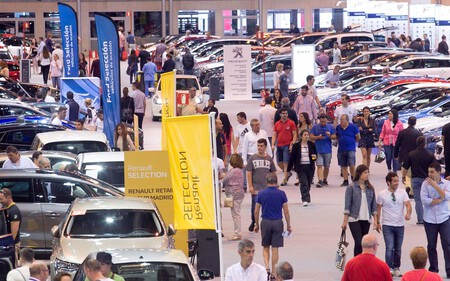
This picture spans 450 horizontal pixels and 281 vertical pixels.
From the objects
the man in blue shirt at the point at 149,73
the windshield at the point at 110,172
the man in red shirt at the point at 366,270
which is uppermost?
the man in blue shirt at the point at 149,73

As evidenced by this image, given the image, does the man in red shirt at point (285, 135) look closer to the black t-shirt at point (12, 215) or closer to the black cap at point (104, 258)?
the black t-shirt at point (12, 215)

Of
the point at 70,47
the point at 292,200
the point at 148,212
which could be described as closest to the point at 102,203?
the point at 148,212

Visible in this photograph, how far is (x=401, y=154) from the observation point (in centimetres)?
2353

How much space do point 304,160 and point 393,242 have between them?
20.2 ft

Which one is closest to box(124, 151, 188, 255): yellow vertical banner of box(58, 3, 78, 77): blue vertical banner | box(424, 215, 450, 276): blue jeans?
box(424, 215, 450, 276): blue jeans

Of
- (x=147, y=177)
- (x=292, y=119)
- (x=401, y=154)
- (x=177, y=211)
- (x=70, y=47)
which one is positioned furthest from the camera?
(x=70, y=47)

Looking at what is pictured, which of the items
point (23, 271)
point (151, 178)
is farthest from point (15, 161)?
point (23, 271)

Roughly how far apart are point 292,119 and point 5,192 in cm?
1127

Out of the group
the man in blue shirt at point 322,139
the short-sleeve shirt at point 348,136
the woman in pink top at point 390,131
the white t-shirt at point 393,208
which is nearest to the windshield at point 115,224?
the white t-shirt at point 393,208

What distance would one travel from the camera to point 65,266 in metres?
15.3

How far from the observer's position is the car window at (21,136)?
2627 centimetres

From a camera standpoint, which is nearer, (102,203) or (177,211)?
(177,211)

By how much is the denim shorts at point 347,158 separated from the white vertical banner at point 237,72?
1776 centimetres

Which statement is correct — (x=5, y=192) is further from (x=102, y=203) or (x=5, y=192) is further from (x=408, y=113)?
(x=408, y=113)
